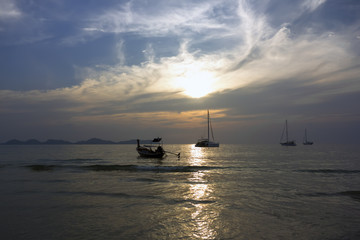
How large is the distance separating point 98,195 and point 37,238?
884 cm

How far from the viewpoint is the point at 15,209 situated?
1464cm

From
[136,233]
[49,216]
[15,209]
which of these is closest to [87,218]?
[49,216]

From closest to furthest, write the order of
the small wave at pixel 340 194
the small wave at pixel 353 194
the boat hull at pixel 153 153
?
the small wave at pixel 353 194 < the small wave at pixel 340 194 < the boat hull at pixel 153 153

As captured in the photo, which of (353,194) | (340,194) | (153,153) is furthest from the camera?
(153,153)

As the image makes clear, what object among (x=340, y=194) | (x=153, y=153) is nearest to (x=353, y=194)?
(x=340, y=194)

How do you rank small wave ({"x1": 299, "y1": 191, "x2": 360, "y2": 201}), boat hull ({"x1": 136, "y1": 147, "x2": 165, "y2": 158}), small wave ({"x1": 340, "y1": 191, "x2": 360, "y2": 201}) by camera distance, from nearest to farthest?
small wave ({"x1": 340, "y1": 191, "x2": 360, "y2": 201}) → small wave ({"x1": 299, "y1": 191, "x2": 360, "y2": 201}) → boat hull ({"x1": 136, "y1": 147, "x2": 165, "y2": 158})

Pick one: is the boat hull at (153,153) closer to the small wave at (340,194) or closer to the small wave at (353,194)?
the small wave at (340,194)

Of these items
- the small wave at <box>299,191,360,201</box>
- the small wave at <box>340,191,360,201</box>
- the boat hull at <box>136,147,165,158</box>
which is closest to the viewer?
the small wave at <box>340,191,360,201</box>

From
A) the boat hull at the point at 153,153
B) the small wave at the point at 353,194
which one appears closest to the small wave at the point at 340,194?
the small wave at the point at 353,194

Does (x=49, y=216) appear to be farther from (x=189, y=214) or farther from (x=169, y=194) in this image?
(x=169, y=194)

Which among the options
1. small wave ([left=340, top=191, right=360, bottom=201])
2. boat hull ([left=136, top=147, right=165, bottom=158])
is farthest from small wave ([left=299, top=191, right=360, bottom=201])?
boat hull ([left=136, top=147, right=165, bottom=158])

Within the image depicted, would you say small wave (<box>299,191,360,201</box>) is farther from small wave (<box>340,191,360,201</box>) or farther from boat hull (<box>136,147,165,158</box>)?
boat hull (<box>136,147,165,158</box>)

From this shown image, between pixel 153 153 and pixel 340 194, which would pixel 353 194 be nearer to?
Answer: pixel 340 194

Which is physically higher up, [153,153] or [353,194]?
[153,153]
